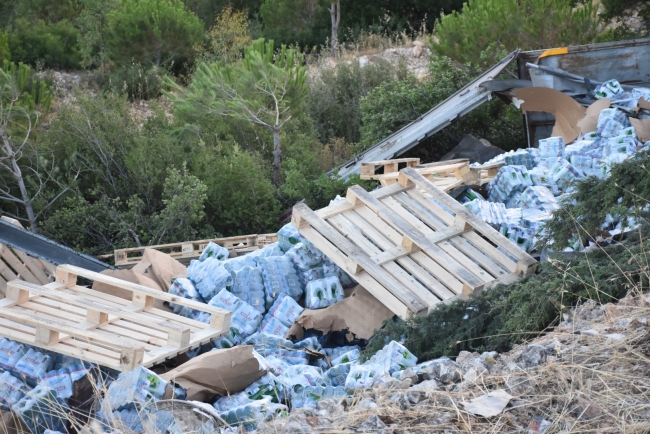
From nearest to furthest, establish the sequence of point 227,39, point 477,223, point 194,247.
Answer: point 477,223, point 194,247, point 227,39

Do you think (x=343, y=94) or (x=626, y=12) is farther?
(x=343, y=94)

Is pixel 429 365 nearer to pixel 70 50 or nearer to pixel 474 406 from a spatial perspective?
pixel 474 406

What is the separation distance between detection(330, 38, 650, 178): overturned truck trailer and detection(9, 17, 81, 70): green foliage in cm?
1088

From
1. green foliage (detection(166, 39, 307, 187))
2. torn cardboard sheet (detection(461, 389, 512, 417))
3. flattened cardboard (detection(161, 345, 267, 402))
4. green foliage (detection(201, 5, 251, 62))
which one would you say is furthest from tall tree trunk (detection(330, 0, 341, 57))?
torn cardboard sheet (detection(461, 389, 512, 417))

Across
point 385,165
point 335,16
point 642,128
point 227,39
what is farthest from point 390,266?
point 335,16

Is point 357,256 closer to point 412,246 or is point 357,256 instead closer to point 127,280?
point 412,246

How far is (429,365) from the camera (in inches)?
155

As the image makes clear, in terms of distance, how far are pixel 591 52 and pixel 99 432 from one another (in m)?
7.21

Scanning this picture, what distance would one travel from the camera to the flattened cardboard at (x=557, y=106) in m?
7.91

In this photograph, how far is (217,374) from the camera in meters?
4.41

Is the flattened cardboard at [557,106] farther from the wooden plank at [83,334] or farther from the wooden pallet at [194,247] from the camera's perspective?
the wooden plank at [83,334]

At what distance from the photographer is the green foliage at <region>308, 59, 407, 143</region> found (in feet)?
38.5

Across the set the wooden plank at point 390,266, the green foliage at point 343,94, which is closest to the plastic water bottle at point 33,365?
the wooden plank at point 390,266

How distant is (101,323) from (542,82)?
18.2 ft
